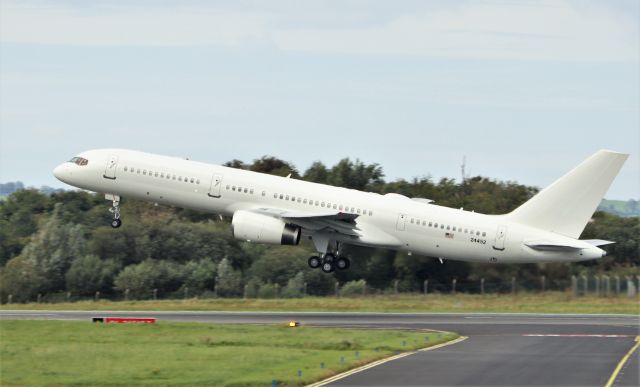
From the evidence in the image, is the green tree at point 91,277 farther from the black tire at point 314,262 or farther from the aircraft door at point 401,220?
the aircraft door at point 401,220

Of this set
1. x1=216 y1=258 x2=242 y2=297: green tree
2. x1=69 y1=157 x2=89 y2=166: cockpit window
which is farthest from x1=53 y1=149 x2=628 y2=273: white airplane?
x1=216 y1=258 x2=242 y2=297: green tree

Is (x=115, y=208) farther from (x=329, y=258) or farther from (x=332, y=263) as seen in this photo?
(x=332, y=263)

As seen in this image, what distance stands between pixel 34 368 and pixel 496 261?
109ft

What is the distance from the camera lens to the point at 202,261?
9044 cm

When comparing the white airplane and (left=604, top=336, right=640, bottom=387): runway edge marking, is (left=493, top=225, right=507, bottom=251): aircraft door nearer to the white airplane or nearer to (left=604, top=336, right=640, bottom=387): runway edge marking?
the white airplane

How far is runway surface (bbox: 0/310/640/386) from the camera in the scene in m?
42.2

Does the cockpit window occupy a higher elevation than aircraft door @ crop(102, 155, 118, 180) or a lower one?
higher

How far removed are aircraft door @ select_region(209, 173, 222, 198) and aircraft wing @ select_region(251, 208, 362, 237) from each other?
2386 mm

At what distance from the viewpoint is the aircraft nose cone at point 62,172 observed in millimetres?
71938

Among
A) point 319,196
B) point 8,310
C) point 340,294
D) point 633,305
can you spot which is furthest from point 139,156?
point 633,305

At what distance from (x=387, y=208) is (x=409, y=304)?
10.3 meters

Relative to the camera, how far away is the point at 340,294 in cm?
8431

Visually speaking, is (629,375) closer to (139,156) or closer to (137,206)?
(139,156)

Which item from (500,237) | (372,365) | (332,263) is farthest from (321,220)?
(372,365)
